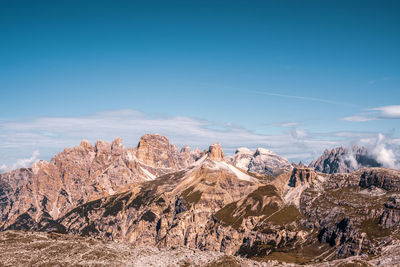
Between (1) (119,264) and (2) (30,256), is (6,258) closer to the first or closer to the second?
(2) (30,256)

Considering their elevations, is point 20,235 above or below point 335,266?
above

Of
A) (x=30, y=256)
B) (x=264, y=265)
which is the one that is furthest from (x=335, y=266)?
(x=30, y=256)

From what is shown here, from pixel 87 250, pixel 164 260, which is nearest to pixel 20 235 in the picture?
pixel 87 250

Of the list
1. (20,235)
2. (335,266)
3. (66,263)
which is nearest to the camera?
(66,263)

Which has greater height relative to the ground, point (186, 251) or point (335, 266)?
point (186, 251)

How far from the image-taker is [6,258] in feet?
500

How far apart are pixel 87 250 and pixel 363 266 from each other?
134472 mm

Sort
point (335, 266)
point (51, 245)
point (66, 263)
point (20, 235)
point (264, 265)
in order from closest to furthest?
point (66, 263) → point (264, 265) → point (51, 245) → point (20, 235) → point (335, 266)

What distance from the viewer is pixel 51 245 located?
170 meters

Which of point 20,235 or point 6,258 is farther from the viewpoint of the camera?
point 20,235

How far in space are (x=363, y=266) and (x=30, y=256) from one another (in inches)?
6141

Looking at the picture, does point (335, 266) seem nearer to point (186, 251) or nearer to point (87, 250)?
point (186, 251)

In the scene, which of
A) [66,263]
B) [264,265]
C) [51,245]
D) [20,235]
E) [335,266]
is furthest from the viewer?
[335,266]

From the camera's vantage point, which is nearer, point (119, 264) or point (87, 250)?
point (119, 264)
